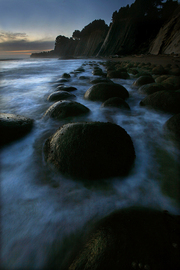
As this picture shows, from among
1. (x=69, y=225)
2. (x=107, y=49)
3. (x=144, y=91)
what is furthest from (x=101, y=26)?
(x=69, y=225)

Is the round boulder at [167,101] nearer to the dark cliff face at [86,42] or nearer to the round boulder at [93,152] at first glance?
the round boulder at [93,152]

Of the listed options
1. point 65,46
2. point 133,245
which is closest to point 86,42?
point 65,46

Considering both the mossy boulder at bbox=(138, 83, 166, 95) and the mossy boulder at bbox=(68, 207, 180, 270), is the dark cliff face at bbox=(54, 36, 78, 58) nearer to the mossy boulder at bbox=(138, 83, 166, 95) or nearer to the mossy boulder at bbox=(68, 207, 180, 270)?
the mossy boulder at bbox=(138, 83, 166, 95)

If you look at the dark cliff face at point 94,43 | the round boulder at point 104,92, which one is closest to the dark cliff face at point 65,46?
the dark cliff face at point 94,43

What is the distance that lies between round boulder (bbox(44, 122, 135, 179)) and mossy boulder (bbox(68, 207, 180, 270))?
47cm

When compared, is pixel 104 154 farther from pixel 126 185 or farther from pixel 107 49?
pixel 107 49

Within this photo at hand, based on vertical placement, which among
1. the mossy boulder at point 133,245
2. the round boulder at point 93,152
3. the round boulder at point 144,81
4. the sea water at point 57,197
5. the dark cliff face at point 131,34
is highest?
the dark cliff face at point 131,34

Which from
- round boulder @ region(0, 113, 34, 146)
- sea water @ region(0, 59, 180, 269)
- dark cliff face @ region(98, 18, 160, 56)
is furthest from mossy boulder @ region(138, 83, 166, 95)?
dark cliff face @ region(98, 18, 160, 56)

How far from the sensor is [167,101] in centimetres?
266

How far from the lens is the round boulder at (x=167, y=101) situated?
258 cm

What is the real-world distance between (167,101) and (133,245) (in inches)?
102

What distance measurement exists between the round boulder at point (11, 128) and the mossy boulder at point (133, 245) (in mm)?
1670

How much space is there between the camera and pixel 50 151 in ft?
5.34

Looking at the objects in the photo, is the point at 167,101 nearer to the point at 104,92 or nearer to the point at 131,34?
the point at 104,92
